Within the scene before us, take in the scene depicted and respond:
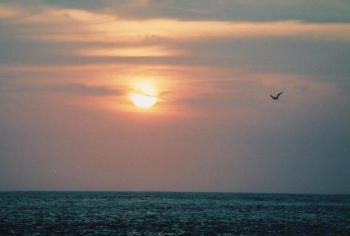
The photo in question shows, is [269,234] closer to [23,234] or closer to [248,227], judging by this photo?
[248,227]

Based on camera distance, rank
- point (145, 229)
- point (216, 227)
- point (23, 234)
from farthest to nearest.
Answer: point (216, 227), point (145, 229), point (23, 234)

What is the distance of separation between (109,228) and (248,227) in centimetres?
1895

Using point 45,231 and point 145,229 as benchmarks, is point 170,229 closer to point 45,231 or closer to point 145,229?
point 145,229

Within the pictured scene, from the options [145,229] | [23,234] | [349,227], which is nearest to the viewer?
[23,234]

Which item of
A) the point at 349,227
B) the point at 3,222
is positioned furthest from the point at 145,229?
the point at 349,227

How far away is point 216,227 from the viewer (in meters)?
72.8

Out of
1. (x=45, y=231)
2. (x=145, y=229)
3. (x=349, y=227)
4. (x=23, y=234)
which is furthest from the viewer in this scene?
(x=349, y=227)

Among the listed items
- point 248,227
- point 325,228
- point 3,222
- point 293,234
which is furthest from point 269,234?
point 3,222

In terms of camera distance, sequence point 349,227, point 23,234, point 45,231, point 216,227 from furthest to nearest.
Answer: point 349,227 → point 216,227 → point 45,231 → point 23,234

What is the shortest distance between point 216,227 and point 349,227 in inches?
782

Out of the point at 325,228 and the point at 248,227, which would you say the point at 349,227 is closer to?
the point at 325,228

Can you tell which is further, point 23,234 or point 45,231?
point 45,231

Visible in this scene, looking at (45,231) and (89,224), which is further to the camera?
(89,224)

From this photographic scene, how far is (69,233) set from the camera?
61.7 metres
